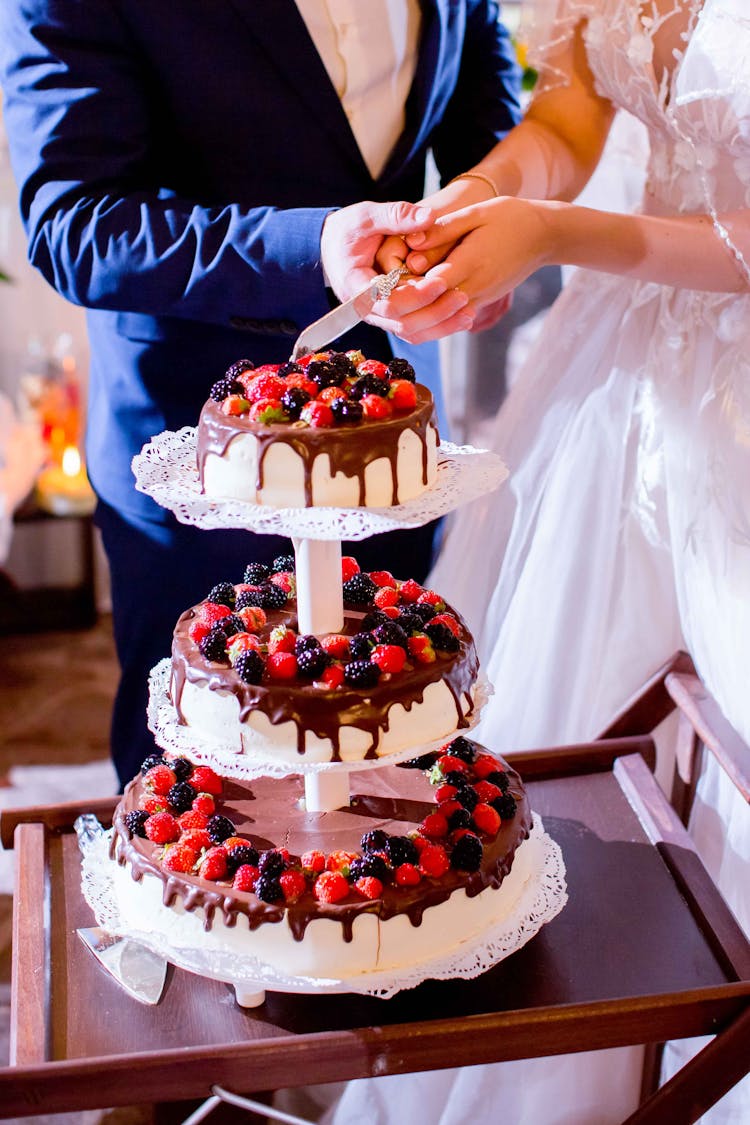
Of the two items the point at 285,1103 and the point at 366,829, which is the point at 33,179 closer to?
the point at 366,829

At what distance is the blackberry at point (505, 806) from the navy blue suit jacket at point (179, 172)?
0.68 metres

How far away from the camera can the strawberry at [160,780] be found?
1414mm

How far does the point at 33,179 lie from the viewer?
5.71ft

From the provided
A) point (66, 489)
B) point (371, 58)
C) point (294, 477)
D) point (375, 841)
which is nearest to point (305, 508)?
point (294, 477)

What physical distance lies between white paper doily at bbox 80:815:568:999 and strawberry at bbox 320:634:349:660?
315 mm

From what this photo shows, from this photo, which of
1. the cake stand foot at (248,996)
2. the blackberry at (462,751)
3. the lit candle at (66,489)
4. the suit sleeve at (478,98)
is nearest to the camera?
the cake stand foot at (248,996)

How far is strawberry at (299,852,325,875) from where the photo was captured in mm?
1290

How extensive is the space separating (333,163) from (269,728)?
0.95m

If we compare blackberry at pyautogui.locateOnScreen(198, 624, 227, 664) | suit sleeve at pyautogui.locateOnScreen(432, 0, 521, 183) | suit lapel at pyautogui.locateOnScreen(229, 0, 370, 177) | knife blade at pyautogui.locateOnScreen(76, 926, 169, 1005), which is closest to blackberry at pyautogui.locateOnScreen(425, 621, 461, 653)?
blackberry at pyautogui.locateOnScreen(198, 624, 227, 664)

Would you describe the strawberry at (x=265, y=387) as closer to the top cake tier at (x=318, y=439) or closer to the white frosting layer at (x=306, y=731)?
the top cake tier at (x=318, y=439)

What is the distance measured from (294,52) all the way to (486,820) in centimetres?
108

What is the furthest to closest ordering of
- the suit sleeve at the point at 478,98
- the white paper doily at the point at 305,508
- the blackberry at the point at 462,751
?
the suit sleeve at the point at 478,98, the blackberry at the point at 462,751, the white paper doily at the point at 305,508

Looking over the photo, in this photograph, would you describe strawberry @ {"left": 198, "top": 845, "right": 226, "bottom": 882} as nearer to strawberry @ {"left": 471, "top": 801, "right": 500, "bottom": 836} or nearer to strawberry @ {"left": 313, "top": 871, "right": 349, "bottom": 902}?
strawberry @ {"left": 313, "top": 871, "right": 349, "bottom": 902}

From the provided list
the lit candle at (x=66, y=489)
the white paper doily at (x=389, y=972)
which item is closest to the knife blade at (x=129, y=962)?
the white paper doily at (x=389, y=972)
